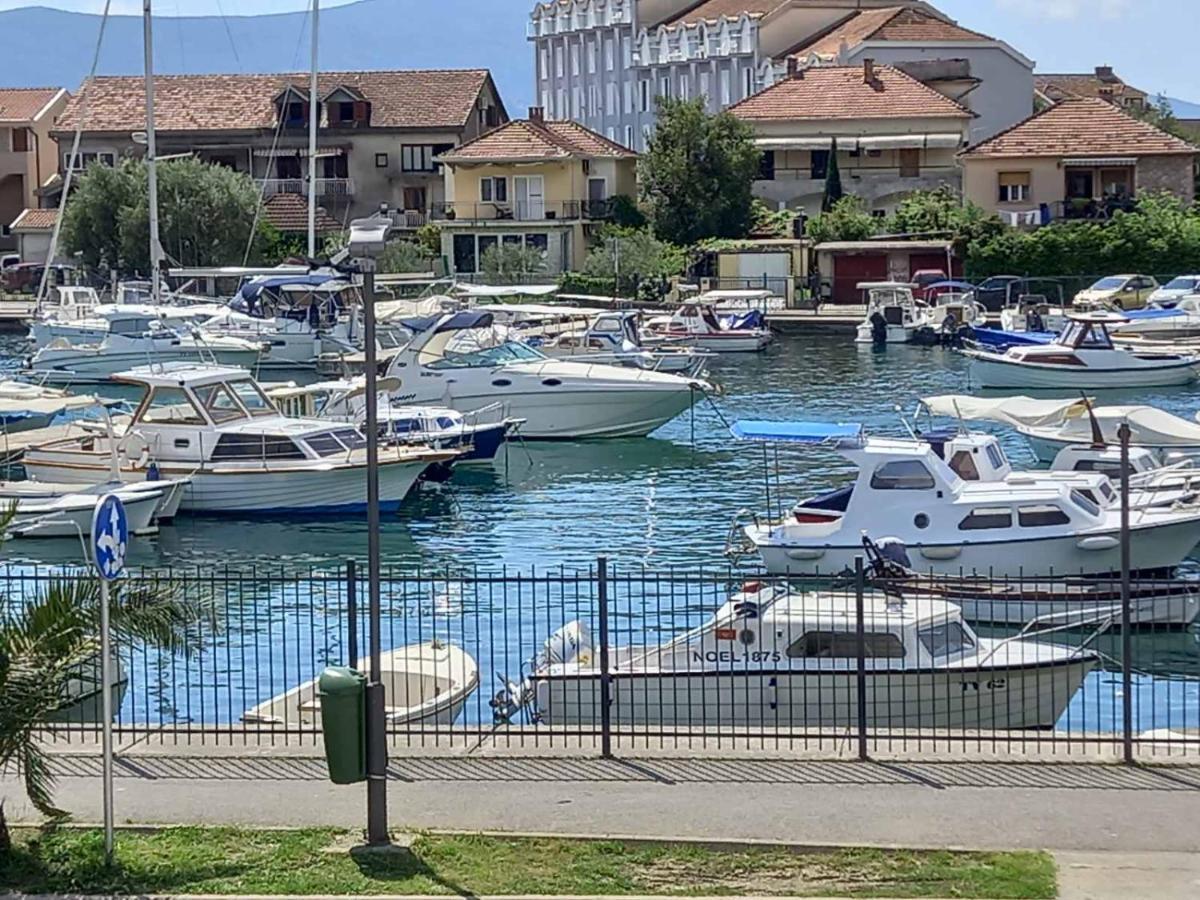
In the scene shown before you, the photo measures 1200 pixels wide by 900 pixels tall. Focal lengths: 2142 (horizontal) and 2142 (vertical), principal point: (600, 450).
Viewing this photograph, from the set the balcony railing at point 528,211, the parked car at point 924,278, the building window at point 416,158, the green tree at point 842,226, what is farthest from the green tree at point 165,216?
the parked car at point 924,278

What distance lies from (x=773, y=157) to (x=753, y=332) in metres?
25.2

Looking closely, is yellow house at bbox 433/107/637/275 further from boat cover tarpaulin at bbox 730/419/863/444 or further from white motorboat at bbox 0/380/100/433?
boat cover tarpaulin at bbox 730/419/863/444

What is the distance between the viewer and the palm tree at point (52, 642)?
1365 cm

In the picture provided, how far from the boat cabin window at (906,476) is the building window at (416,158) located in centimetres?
7495

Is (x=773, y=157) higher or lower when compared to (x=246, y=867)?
higher

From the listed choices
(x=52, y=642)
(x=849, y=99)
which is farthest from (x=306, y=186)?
(x=52, y=642)

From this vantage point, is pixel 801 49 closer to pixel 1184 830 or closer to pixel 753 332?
pixel 753 332

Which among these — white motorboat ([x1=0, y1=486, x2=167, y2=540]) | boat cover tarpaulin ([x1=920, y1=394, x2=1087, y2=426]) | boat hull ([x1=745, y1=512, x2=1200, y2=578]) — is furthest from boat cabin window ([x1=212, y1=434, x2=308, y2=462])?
boat cover tarpaulin ([x1=920, y1=394, x2=1087, y2=426])

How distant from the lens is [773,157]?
97500 mm

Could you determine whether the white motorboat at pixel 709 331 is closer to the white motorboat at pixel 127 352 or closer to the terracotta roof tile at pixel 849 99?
the white motorboat at pixel 127 352

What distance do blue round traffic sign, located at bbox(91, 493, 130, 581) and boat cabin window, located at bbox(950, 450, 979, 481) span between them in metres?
20.6

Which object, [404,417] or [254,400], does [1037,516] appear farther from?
[254,400]

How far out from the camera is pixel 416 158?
104 m

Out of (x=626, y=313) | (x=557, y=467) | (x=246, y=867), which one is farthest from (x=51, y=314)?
(x=246, y=867)
